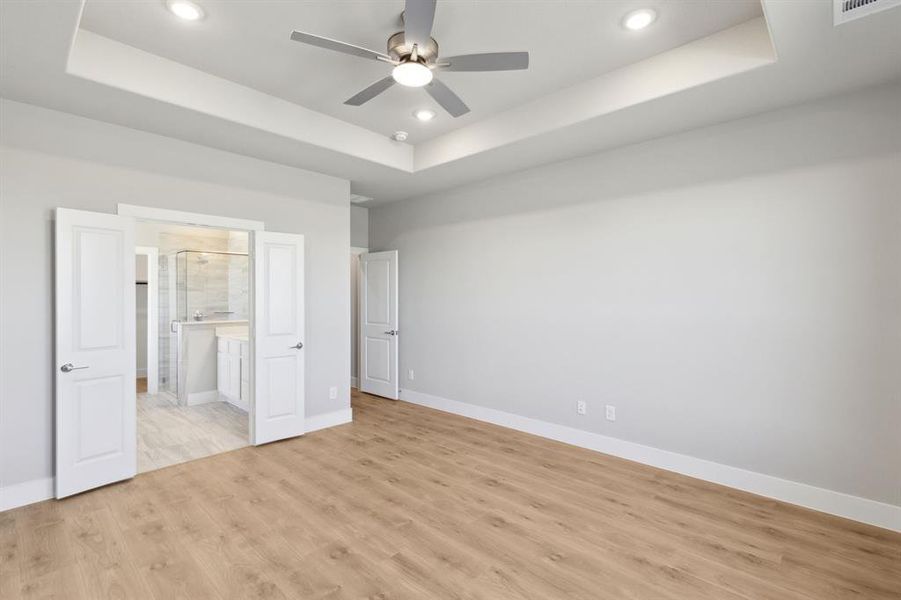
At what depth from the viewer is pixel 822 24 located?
7.18 feet

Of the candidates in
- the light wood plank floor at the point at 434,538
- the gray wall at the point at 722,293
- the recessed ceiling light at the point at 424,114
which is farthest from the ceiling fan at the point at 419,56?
the light wood plank floor at the point at 434,538

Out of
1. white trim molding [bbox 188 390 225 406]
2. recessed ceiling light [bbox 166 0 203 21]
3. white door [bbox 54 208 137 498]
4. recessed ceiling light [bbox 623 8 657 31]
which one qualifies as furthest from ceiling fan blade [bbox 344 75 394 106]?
white trim molding [bbox 188 390 225 406]

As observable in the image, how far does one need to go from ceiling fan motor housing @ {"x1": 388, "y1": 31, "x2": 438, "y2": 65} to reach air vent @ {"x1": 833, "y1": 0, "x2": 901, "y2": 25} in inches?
80.0

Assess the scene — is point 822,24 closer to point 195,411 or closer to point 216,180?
point 216,180

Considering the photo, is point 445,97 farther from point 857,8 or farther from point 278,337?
point 278,337

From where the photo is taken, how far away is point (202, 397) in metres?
5.81

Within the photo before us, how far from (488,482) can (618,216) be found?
8.58 ft

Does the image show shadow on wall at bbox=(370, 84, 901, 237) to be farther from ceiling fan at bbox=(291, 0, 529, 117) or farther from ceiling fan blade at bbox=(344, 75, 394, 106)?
Answer: ceiling fan blade at bbox=(344, 75, 394, 106)

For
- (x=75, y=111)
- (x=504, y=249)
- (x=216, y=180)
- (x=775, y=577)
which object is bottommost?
(x=775, y=577)

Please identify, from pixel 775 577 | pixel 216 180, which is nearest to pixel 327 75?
pixel 216 180

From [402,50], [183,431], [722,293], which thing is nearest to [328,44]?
[402,50]

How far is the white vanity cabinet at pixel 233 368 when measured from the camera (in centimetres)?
519

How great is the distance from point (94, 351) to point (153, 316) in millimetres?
3717

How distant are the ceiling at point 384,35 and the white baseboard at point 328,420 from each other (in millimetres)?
3249
